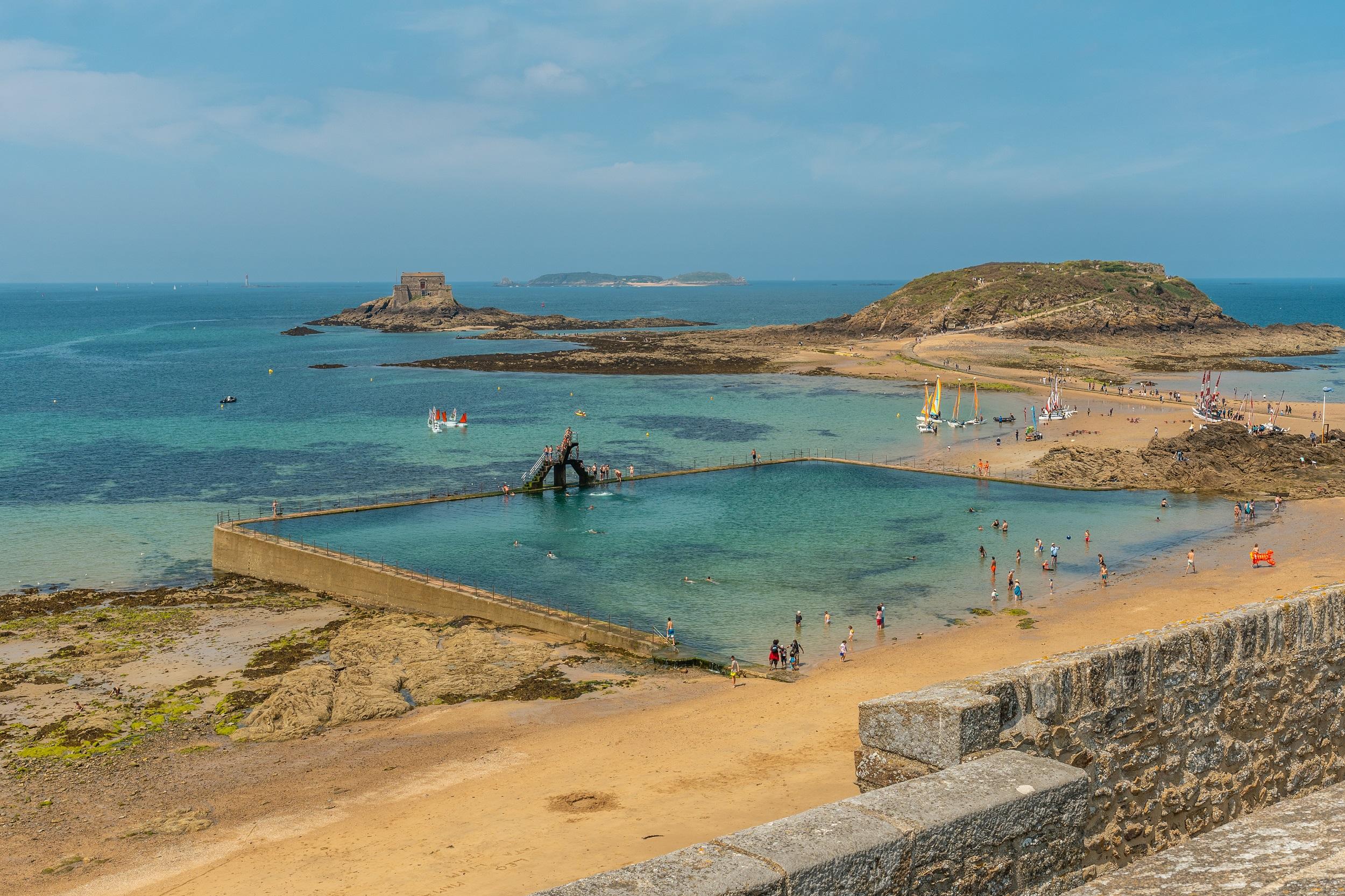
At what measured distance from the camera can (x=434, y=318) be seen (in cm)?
17962

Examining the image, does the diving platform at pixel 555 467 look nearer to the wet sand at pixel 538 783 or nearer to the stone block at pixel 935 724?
the wet sand at pixel 538 783

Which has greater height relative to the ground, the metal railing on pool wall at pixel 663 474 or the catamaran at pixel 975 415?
the catamaran at pixel 975 415

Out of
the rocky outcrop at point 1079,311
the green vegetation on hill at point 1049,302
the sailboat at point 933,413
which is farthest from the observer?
the green vegetation on hill at point 1049,302

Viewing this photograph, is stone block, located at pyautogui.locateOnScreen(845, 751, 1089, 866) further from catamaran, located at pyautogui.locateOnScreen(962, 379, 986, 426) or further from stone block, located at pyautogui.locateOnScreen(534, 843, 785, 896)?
catamaran, located at pyautogui.locateOnScreen(962, 379, 986, 426)

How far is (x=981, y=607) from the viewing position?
109ft

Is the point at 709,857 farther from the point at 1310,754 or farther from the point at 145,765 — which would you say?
the point at 145,765

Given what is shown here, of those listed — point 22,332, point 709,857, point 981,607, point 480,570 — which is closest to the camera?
point 709,857

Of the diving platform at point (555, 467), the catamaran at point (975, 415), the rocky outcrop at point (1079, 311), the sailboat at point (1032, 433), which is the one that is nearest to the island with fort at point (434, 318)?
the rocky outcrop at point (1079, 311)

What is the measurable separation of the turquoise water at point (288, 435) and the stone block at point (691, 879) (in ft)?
125

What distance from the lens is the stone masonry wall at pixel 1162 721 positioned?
19.3ft

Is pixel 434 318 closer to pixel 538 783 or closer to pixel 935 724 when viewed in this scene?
pixel 538 783

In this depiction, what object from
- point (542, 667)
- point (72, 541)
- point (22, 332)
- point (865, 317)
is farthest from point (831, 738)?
point (22, 332)

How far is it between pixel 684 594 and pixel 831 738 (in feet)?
43.5

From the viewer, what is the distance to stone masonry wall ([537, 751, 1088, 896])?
4027 millimetres
